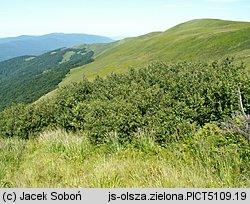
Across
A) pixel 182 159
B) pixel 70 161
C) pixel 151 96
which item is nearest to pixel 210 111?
pixel 151 96

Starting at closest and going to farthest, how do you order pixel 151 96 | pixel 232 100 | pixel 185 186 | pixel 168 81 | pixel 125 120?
pixel 185 186
pixel 232 100
pixel 125 120
pixel 151 96
pixel 168 81

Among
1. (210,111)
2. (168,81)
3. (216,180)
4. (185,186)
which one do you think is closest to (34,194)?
(185,186)

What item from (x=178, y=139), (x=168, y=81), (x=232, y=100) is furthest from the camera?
(x=168, y=81)

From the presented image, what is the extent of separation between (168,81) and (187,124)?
5239 mm

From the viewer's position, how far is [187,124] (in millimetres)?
10172

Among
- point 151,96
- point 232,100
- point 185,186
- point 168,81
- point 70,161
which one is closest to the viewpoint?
point 185,186

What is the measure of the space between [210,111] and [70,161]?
196 inches

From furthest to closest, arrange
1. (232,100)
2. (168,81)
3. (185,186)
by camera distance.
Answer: (168,81), (232,100), (185,186)

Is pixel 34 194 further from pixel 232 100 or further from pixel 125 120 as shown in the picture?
pixel 232 100

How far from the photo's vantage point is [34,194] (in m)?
6.07

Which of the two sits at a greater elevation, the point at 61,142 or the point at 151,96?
the point at 151,96

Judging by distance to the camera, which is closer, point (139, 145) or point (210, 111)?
point (139, 145)

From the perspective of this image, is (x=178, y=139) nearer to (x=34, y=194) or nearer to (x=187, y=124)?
(x=187, y=124)

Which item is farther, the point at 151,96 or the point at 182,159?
the point at 151,96
